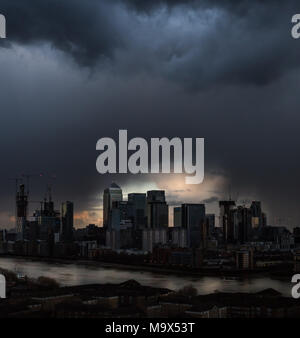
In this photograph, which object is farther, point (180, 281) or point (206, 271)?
point (206, 271)

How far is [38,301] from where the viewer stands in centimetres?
822

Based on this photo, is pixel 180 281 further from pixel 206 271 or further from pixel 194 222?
pixel 194 222

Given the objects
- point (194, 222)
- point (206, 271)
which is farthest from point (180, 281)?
point (194, 222)

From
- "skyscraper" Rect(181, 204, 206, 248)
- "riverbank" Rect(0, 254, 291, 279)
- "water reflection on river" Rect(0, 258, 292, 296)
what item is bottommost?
"riverbank" Rect(0, 254, 291, 279)

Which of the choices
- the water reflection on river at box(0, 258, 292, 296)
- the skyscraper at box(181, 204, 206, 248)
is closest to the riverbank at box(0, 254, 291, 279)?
the water reflection on river at box(0, 258, 292, 296)

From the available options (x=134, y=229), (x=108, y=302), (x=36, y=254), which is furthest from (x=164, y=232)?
(x=108, y=302)

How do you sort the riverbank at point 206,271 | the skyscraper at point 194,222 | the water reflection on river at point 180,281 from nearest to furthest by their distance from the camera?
the water reflection on river at point 180,281
the riverbank at point 206,271
the skyscraper at point 194,222

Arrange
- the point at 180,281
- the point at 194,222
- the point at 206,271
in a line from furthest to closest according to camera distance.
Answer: the point at 194,222
the point at 206,271
the point at 180,281

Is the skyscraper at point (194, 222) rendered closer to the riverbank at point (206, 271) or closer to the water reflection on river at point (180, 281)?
the riverbank at point (206, 271)

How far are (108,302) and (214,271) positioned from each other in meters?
12.7

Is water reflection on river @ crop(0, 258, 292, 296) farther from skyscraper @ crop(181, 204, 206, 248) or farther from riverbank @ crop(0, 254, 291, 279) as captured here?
skyscraper @ crop(181, 204, 206, 248)

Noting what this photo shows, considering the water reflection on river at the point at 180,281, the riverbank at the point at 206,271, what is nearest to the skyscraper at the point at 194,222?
the riverbank at the point at 206,271

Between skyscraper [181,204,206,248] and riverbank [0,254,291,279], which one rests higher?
skyscraper [181,204,206,248]

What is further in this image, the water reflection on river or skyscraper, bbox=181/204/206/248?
skyscraper, bbox=181/204/206/248
